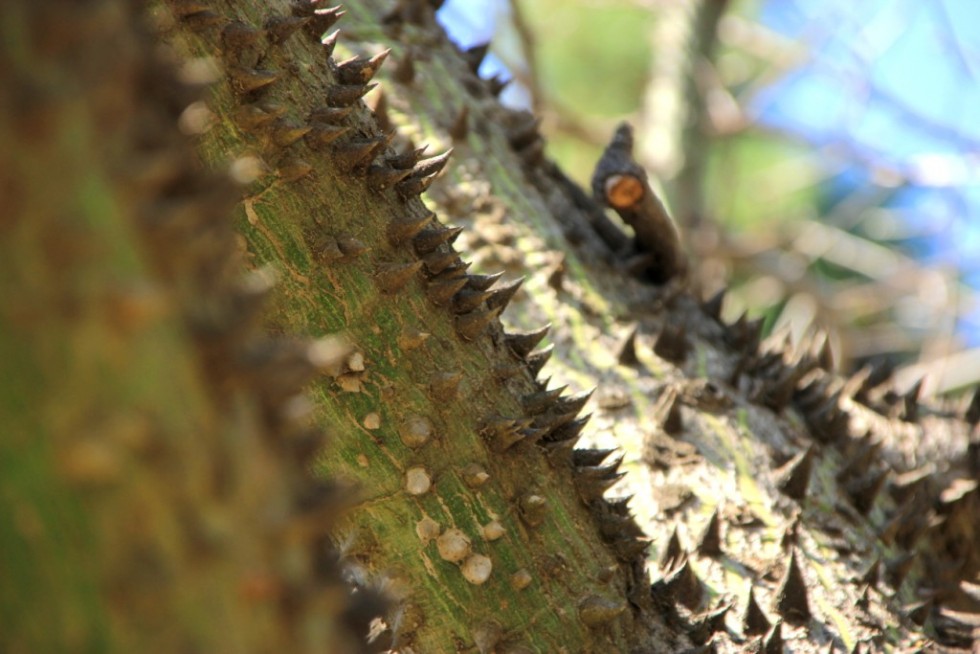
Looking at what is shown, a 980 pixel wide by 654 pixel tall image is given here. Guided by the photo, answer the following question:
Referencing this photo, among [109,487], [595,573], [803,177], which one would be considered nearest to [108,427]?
[109,487]

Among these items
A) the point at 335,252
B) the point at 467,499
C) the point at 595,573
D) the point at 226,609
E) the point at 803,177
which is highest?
the point at 226,609

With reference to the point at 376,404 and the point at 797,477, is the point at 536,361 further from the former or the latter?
the point at 797,477

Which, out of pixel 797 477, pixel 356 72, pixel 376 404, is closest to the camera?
pixel 376 404

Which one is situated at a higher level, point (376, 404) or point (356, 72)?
point (356, 72)

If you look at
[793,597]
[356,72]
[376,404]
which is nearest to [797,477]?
[793,597]

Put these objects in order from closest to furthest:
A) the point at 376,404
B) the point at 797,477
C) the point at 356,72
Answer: the point at 376,404
the point at 356,72
the point at 797,477

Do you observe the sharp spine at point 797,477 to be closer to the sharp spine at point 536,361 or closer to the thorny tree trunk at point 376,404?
the thorny tree trunk at point 376,404

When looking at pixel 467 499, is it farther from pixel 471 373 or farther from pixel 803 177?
pixel 803 177

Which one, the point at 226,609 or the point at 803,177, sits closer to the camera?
the point at 226,609
